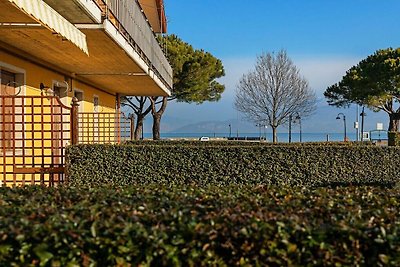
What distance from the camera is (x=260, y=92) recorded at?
34719 mm

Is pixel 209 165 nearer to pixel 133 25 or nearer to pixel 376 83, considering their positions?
pixel 133 25

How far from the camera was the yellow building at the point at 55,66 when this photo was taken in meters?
6.95

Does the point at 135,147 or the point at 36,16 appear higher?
the point at 36,16

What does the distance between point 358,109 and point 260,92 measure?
15.9m

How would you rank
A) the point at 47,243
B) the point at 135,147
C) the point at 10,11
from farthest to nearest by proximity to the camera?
the point at 135,147, the point at 10,11, the point at 47,243

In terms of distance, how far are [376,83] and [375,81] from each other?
0.73 feet

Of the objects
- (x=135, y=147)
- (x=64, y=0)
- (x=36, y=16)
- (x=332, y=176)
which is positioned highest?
(x=64, y=0)

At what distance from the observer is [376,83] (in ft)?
117

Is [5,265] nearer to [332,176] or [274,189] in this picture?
[274,189]

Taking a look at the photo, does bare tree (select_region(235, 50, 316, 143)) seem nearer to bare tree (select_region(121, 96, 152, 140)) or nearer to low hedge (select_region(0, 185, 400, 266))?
bare tree (select_region(121, 96, 152, 140))

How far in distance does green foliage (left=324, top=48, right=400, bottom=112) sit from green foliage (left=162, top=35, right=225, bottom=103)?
13.2 m

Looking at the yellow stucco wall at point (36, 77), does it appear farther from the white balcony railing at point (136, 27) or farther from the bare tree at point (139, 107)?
the bare tree at point (139, 107)

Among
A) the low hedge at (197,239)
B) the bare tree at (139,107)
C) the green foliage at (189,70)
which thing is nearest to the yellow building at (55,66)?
the low hedge at (197,239)

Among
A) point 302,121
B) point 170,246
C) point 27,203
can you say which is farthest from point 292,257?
point 302,121
